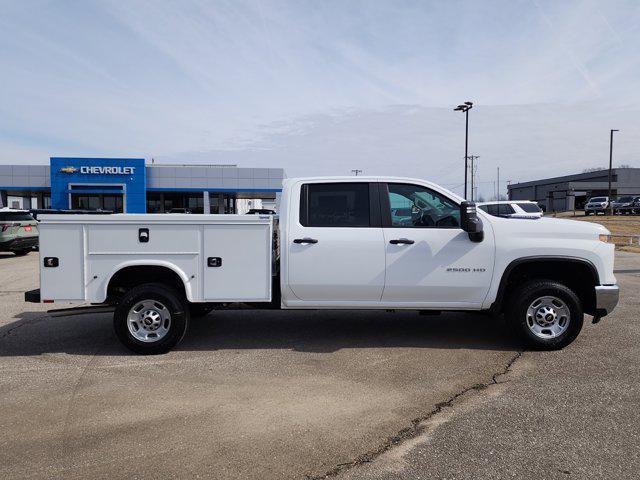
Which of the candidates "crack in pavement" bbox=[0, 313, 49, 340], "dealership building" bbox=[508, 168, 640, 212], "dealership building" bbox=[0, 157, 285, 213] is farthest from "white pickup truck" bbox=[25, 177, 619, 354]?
"dealership building" bbox=[508, 168, 640, 212]

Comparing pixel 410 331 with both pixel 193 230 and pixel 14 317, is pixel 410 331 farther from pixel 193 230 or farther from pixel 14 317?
pixel 14 317

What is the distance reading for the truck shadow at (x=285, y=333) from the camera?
587 cm

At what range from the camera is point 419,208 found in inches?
221

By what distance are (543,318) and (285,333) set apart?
318 centimetres

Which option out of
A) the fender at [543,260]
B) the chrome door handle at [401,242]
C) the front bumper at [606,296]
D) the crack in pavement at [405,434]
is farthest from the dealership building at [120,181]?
the crack in pavement at [405,434]

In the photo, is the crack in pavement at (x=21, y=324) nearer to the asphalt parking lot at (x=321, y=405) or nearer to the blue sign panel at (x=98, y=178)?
the asphalt parking lot at (x=321, y=405)

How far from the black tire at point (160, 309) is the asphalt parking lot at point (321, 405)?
0.19 m

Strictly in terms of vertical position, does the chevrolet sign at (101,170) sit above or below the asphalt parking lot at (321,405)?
above

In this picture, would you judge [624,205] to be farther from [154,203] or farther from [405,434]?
[405,434]

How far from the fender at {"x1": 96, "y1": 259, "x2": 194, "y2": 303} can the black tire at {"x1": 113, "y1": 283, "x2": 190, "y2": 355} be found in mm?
174

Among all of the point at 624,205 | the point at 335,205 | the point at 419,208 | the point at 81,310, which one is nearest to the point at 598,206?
the point at 624,205

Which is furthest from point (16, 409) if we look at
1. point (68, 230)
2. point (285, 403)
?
point (285, 403)

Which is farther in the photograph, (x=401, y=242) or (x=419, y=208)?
(x=419, y=208)

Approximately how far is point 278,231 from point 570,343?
12.0ft
